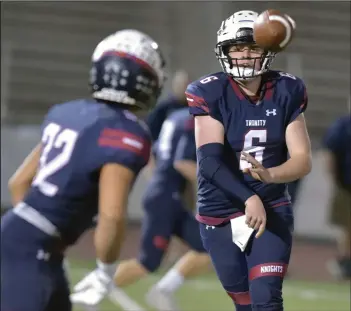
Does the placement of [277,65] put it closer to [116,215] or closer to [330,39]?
[330,39]

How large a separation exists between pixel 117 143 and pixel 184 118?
11.3 feet

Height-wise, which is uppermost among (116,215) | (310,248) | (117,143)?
(117,143)

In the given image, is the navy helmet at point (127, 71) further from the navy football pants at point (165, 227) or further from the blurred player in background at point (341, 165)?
the blurred player in background at point (341, 165)

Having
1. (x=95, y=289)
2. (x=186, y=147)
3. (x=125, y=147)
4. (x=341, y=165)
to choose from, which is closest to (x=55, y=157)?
(x=125, y=147)

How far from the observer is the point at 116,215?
9.53 ft

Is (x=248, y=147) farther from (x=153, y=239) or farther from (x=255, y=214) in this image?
(x=153, y=239)

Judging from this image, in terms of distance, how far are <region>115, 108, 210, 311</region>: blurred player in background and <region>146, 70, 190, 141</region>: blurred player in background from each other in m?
0.95

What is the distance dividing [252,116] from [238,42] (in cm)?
32

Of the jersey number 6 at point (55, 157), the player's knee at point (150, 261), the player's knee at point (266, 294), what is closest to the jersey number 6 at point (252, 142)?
the player's knee at point (266, 294)

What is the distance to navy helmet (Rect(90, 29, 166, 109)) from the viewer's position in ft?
10.6

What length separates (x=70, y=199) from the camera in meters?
3.02

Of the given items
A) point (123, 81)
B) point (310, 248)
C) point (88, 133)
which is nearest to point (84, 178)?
point (88, 133)

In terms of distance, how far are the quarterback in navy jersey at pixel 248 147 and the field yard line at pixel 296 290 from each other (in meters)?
3.65

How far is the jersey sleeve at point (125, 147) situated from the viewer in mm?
2963
